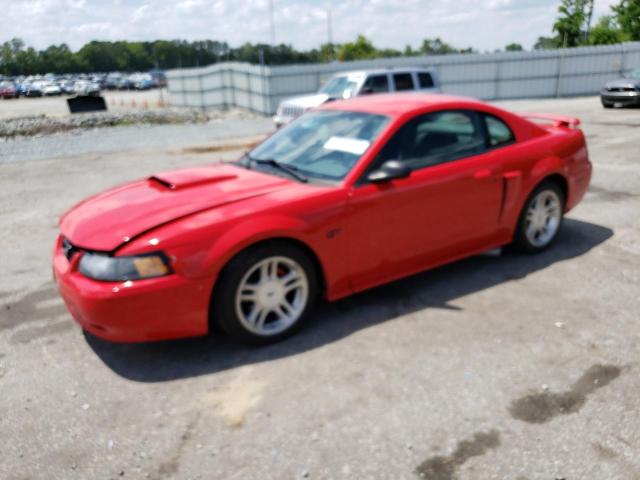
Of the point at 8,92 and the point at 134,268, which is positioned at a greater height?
the point at 8,92

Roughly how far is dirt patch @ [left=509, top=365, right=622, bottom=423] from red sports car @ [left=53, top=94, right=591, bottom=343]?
54.9 inches

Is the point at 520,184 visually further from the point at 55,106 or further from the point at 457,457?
the point at 55,106

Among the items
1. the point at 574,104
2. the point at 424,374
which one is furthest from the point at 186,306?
the point at 574,104

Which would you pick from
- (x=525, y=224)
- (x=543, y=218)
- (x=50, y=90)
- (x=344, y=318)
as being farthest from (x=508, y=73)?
(x=50, y=90)

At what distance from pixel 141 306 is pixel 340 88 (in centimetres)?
1161

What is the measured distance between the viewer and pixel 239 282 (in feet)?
11.4

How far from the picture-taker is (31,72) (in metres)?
106

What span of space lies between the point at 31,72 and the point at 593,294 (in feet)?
396

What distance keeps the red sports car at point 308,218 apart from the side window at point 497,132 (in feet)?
0.04

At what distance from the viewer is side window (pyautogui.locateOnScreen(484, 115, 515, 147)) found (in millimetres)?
4660

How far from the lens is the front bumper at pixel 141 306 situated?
323cm

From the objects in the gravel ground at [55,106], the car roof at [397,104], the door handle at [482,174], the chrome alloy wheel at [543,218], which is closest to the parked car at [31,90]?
the gravel ground at [55,106]

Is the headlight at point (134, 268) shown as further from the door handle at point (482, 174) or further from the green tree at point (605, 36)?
the green tree at point (605, 36)

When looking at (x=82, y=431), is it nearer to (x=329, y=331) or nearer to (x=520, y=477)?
(x=329, y=331)
